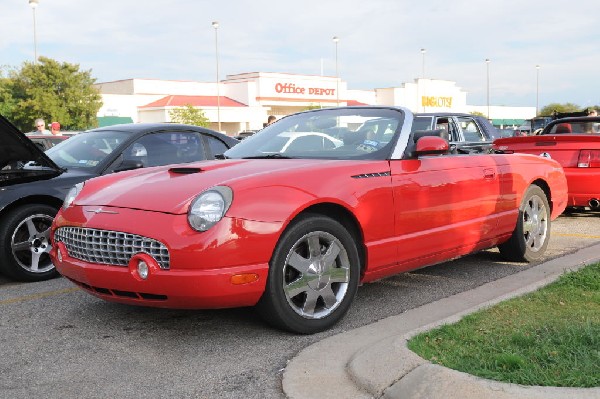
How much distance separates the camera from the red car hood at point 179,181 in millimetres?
3814

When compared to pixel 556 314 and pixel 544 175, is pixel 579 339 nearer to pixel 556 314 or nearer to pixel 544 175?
pixel 556 314

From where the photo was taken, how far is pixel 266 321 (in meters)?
4.01

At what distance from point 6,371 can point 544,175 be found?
4.99 m

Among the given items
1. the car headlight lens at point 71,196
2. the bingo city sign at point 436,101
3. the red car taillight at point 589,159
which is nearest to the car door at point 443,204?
the car headlight lens at point 71,196

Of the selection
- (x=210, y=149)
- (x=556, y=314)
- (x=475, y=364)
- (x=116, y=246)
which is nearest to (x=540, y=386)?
(x=475, y=364)

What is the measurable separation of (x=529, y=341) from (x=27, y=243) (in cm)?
431

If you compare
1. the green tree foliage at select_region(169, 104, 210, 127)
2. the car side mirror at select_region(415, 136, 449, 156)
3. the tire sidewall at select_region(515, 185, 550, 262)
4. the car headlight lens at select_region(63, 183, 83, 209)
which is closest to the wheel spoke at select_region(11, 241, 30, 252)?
the car headlight lens at select_region(63, 183, 83, 209)

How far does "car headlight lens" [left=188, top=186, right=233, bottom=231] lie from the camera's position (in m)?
3.63

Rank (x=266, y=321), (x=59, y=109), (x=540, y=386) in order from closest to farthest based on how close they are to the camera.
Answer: (x=540, y=386) → (x=266, y=321) → (x=59, y=109)

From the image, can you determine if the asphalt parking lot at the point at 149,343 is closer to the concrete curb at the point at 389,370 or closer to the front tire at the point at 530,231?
the concrete curb at the point at 389,370

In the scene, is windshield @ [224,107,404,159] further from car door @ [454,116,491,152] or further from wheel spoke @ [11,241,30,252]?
car door @ [454,116,491,152]

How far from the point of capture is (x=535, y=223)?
20.3ft

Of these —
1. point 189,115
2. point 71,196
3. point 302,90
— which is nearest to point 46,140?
point 71,196

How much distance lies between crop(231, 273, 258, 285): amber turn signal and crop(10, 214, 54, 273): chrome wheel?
2.87 metres
